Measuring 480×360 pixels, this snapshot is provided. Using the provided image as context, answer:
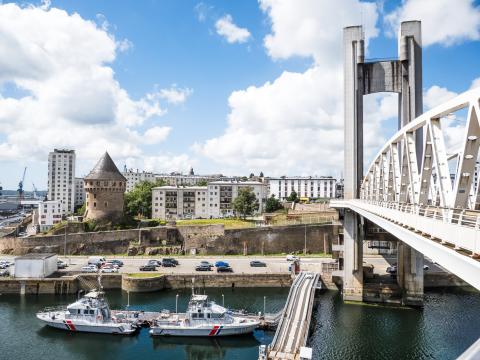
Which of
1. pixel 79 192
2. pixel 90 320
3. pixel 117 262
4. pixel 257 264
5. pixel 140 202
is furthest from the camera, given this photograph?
pixel 79 192

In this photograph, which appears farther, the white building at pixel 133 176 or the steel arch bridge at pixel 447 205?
the white building at pixel 133 176

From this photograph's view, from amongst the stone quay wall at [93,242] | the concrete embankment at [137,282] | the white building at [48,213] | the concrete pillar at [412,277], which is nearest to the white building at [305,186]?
the white building at [48,213]

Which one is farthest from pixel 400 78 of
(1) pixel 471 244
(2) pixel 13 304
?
(2) pixel 13 304

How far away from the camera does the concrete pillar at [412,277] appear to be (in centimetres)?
3550

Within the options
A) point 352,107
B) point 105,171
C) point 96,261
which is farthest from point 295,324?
point 105,171

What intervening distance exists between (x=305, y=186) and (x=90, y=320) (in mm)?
111750

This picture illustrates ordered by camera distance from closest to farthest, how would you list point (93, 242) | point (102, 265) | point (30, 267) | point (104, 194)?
1. point (30, 267)
2. point (102, 265)
3. point (93, 242)
4. point (104, 194)

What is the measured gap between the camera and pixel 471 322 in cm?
3122

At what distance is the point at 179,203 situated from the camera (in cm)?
8675

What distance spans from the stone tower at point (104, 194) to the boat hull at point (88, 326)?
34.0 metres

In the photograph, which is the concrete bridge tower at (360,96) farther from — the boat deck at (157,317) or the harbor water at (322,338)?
the boat deck at (157,317)

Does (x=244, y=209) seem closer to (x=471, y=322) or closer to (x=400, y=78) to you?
(x=400, y=78)

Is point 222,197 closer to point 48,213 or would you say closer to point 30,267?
point 48,213

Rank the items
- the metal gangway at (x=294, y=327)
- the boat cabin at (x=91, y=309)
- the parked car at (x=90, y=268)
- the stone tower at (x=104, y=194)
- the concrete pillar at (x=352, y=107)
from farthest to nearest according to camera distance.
Result: the stone tower at (x=104, y=194) < the parked car at (x=90, y=268) < the concrete pillar at (x=352, y=107) < the boat cabin at (x=91, y=309) < the metal gangway at (x=294, y=327)
